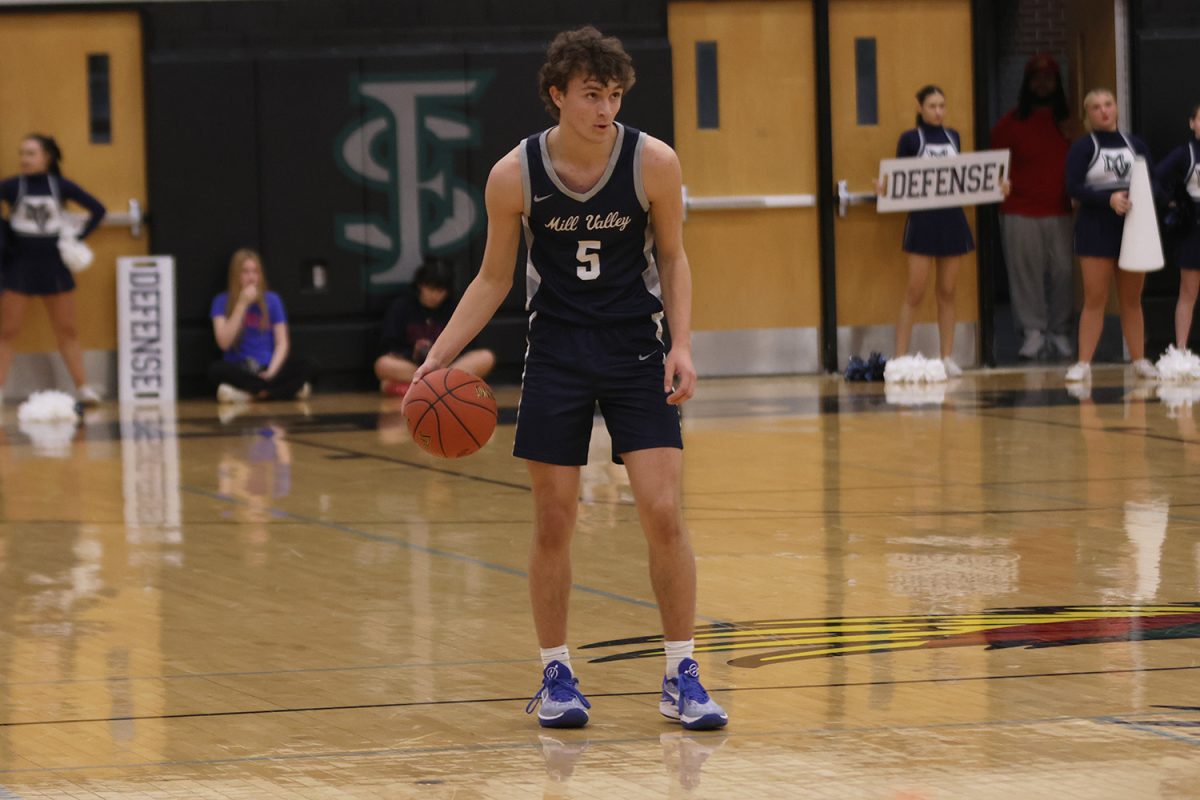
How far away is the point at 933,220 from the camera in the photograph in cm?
1529

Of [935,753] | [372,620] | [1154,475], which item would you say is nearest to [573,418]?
[935,753]

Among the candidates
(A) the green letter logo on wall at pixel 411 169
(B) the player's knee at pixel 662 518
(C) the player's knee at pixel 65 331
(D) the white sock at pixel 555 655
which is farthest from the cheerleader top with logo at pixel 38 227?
(B) the player's knee at pixel 662 518

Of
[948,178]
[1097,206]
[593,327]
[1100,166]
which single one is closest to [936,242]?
[948,178]

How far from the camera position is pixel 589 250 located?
5.00 metres

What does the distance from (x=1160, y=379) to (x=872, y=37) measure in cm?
384

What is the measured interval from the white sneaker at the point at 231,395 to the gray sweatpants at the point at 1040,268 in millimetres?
6629

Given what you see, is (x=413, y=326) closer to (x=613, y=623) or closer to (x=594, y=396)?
(x=613, y=623)

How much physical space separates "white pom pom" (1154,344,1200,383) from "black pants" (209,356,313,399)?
644 cm

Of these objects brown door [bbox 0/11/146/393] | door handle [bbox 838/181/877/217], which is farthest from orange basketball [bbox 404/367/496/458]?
door handle [bbox 838/181/877/217]

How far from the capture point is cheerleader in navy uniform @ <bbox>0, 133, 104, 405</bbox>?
14.3 meters

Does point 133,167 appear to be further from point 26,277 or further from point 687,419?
point 687,419

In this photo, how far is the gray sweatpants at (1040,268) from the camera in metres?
16.5

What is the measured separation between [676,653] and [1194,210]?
35.4ft

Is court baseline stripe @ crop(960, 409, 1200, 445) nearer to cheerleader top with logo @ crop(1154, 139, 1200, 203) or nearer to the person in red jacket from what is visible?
cheerleader top with logo @ crop(1154, 139, 1200, 203)
